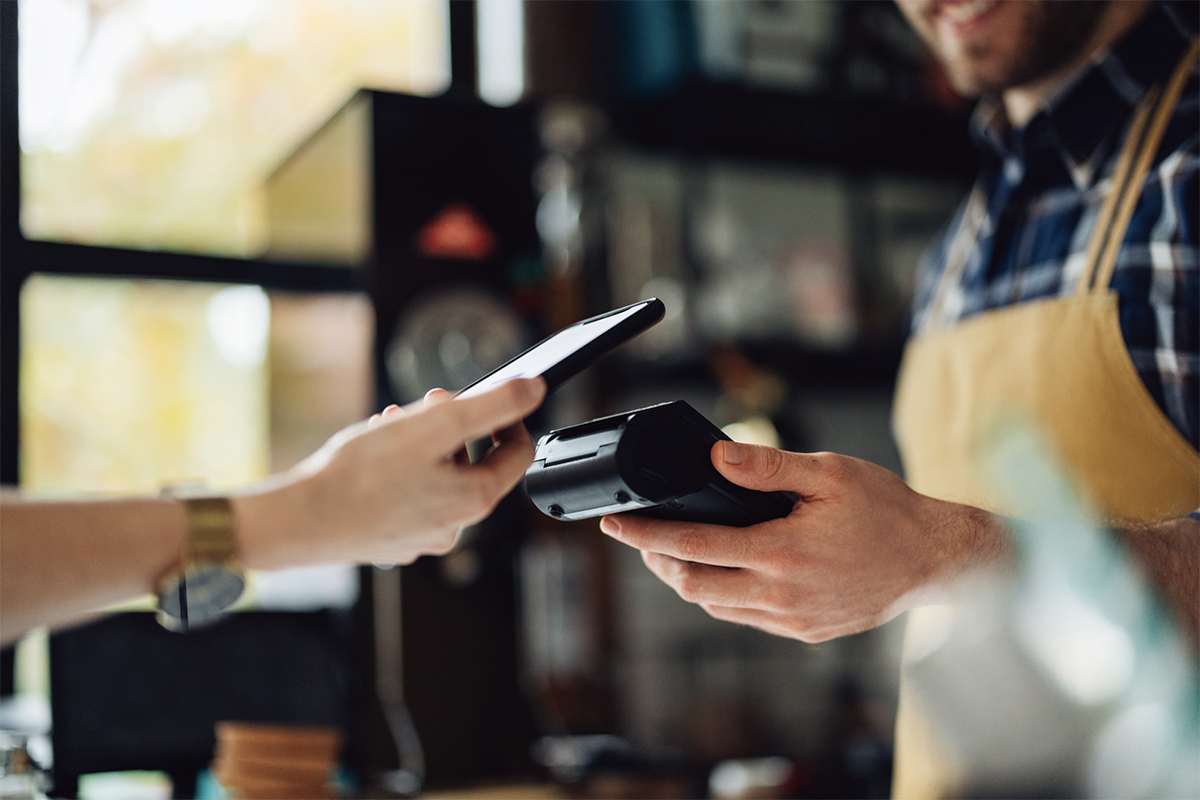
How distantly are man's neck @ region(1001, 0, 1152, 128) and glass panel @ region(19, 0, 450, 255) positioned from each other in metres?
1.16

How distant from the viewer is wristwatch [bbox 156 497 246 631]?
31.5 inches

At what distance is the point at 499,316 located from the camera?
207 cm

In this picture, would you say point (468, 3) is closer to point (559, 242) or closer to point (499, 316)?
point (559, 242)

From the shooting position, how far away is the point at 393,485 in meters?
0.77

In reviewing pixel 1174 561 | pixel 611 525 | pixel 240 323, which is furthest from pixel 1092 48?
pixel 240 323

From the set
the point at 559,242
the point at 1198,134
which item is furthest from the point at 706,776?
the point at 1198,134

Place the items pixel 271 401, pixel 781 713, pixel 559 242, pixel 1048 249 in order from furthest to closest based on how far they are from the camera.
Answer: pixel 781 713
pixel 559 242
pixel 271 401
pixel 1048 249

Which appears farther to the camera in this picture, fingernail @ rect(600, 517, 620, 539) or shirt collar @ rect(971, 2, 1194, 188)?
shirt collar @ rect(971, 2, 1194, 188)

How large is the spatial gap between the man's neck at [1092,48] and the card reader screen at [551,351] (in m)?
0.79

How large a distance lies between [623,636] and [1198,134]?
2.01m

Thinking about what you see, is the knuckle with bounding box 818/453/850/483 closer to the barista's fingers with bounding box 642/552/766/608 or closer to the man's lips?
the barista's fingers with bounding box 642/552/766/608

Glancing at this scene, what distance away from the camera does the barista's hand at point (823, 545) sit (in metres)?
0.83

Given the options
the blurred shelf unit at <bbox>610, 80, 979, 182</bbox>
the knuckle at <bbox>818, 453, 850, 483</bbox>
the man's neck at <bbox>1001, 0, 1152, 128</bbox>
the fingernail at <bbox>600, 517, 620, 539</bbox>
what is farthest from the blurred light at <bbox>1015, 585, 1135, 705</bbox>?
the blurred shelf unit at <bbox>610, 80, 979, 182</bbox>

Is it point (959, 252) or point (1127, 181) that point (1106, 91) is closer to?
point (1127, 181)
